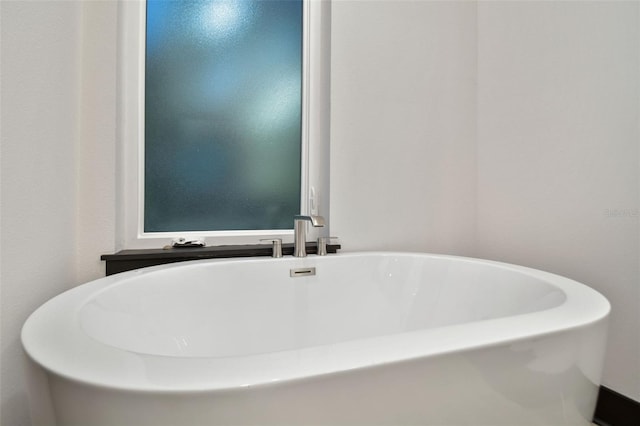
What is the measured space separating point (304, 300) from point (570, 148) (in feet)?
3.94

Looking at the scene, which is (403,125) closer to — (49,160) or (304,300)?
(304,300)

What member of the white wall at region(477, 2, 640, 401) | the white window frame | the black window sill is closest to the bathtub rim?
the black window sill

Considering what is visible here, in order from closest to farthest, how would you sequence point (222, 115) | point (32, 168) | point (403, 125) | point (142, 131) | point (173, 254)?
point (32, 168) → point (173, 254) → point (142, 131) → point (222, 115) → point (403, 125)

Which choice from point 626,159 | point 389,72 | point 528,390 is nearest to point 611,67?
point 626,159

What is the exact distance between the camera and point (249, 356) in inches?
15.0

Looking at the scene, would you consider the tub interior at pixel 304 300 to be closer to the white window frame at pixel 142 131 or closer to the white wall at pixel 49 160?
the white wall at pixel 49 160

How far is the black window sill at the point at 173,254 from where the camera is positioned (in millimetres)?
1053

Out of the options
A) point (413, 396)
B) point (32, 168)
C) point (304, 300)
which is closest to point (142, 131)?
point (32, 168)

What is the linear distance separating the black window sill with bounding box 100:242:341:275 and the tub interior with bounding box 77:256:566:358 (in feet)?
0.40

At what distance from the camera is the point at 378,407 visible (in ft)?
1.24

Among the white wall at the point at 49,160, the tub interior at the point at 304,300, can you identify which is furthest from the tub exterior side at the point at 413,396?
the tub interior at the point at 304,300

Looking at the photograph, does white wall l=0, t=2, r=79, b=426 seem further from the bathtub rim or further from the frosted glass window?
the frosted glass window

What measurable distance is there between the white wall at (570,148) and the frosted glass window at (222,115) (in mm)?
994

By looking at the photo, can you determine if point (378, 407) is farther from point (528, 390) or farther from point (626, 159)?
point (626, 159)
